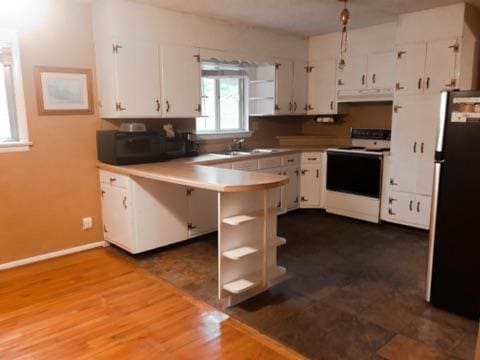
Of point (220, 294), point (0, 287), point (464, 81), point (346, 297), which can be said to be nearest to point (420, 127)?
point (464, 81)

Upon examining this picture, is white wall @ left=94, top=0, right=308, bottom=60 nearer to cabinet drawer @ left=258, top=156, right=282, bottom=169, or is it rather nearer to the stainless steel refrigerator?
cabinet drawer @ left=258, top=156, right=282, bottom=169

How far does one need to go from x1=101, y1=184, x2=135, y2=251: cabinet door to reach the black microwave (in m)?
0.30

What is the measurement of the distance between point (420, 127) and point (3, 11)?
416 centimetres

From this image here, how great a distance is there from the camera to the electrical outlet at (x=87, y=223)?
371cm

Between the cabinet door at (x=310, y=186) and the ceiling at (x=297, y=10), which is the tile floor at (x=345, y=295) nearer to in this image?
the cabinet door at (x=310, y=186)

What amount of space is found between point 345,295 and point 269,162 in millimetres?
2148

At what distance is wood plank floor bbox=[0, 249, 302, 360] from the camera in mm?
2143

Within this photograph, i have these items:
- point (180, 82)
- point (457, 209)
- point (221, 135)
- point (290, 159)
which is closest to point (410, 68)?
point (290, 159)

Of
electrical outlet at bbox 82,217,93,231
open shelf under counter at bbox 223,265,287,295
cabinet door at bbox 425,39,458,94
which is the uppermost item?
cabinet door at bbox 425,39,458,94

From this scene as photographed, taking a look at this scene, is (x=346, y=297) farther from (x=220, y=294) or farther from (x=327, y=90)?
(x=327, y=90)

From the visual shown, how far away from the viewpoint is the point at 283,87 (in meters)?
4.92

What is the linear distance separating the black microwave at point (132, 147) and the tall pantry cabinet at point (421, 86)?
259 cm

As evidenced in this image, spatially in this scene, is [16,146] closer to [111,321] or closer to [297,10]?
[111,321]

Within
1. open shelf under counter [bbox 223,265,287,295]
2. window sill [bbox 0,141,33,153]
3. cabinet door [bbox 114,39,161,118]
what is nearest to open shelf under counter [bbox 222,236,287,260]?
open shelf under counter [bbox 223,265,287,295]
